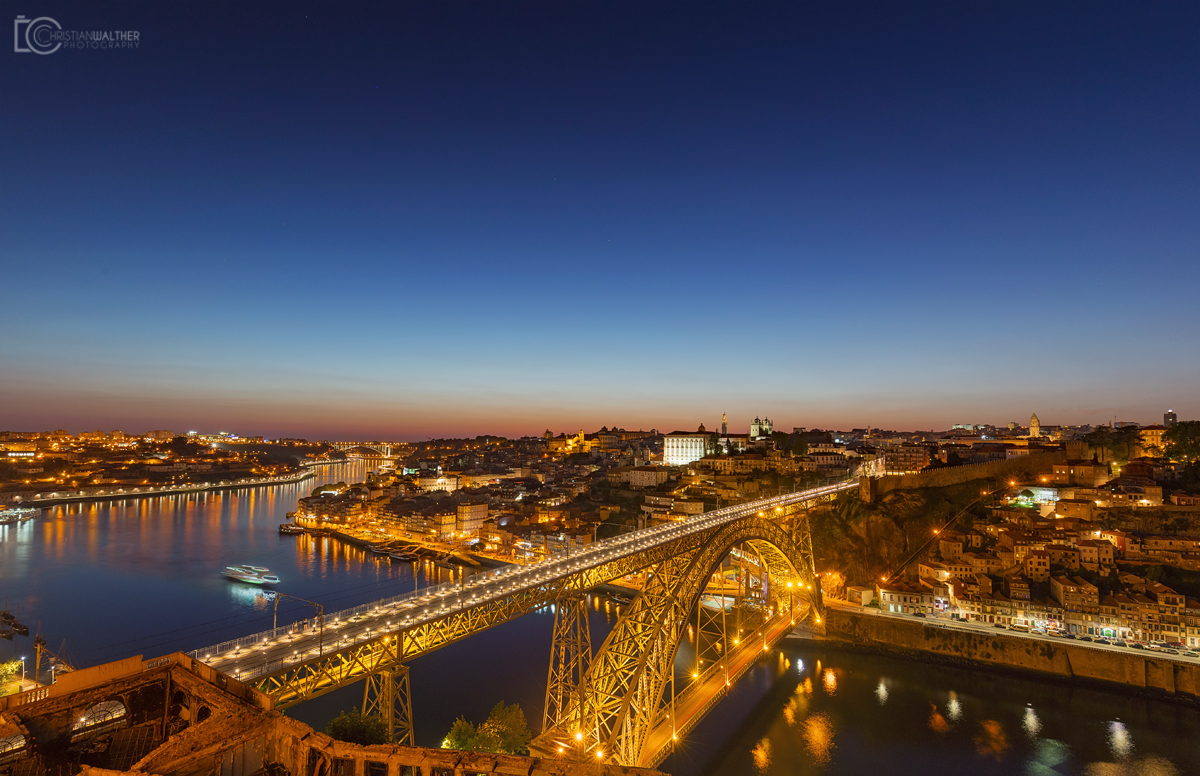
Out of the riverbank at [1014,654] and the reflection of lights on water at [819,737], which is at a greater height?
the riverbank at [1014,654]

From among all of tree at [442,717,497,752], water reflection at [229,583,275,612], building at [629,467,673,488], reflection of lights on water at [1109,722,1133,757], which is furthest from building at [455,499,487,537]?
reflection of lights on water at [1109,722,1133,757]

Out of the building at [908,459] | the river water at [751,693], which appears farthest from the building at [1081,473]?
the river water at [751,693]

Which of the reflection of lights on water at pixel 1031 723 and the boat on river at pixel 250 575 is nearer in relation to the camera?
the reflection of lights on water at pixel 1031 723

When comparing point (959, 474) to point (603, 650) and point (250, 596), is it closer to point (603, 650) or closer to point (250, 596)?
point (603, 650)

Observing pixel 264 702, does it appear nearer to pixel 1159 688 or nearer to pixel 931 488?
pixel 1159 688

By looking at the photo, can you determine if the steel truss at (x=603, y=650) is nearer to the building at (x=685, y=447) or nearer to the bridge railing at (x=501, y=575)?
the bridge railing at (x=501, y=575)

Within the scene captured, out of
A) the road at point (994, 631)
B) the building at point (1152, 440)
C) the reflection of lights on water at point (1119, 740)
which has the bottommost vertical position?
the reflection of lights on water at point (1119, 740)

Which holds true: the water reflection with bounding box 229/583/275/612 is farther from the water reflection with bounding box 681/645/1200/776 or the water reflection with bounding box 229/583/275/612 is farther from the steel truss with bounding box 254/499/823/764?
the water reflection with bounding box 681/645/1200/776
